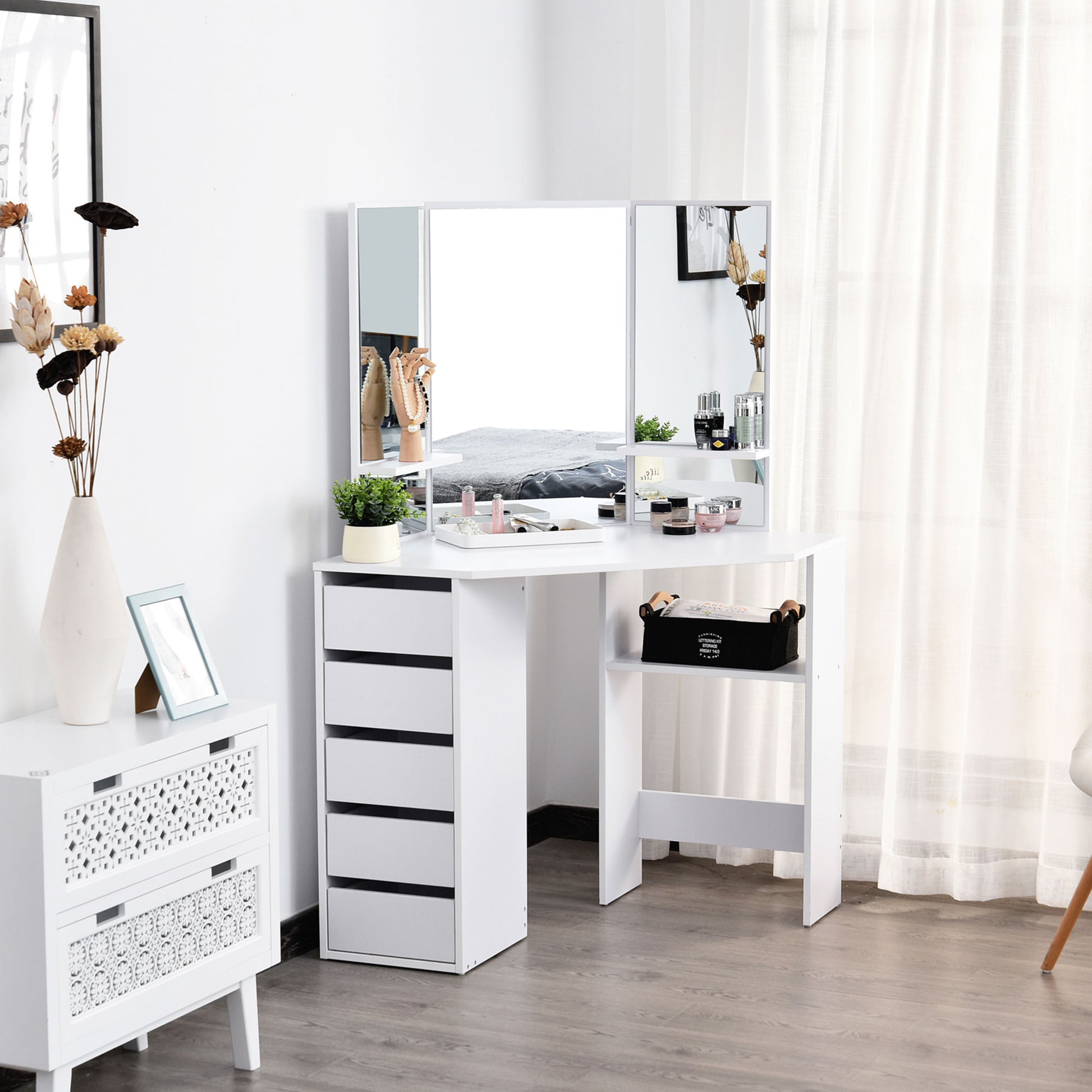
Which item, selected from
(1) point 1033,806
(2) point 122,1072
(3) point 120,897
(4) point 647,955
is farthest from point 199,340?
(1) point 1033,806

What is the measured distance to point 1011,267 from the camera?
3.07 m

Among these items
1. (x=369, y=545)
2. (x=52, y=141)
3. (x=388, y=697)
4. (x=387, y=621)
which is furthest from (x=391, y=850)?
(x=52, y=141)

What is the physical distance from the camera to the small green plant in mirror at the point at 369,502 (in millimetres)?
2734

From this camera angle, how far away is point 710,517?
3127mm

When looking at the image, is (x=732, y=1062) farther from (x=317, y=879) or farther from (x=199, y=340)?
(x=199, y=340)

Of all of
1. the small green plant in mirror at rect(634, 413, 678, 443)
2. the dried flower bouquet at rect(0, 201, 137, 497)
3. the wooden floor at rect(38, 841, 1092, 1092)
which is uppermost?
the dried flower bouquet at rect(0, 201, 137, 497)

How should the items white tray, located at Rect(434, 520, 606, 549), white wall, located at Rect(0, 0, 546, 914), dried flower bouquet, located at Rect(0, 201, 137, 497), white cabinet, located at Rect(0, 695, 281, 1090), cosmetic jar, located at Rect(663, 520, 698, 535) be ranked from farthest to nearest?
cosmetic jar, located at Rect(663, 520, 698, 535) → white tray, located at Rect(434, 520, 606, 549) → white wall, located at Rect(0, 0, 546, 914) → dried flower bouquet, located at Rect(0, 201, 137, 497) → white cabinet, located at Rect(0, 695, 281, 1090)

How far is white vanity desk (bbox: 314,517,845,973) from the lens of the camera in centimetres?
268

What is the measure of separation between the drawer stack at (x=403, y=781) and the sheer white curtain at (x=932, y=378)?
0.85 meters

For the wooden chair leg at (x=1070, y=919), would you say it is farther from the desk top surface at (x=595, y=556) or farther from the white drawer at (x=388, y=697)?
the white drawer at (x=388, y=697)

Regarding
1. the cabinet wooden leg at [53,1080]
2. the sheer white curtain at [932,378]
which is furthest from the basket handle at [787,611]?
the cabinet wooden leg at [53,1080]

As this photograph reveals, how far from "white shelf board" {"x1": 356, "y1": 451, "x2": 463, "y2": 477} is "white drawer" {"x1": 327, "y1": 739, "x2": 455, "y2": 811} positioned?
521 millimetres

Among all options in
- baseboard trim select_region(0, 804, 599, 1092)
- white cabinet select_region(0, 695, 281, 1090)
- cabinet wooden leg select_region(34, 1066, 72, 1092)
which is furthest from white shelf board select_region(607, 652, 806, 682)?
cabinet wooden leg select_region(34, 1066, 72, 1092)

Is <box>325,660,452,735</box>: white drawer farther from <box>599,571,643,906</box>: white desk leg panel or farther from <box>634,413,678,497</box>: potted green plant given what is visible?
<box>634,413,678,497</box>: potted green plant
